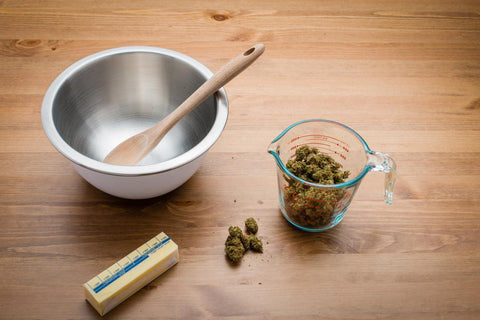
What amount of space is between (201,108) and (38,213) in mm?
417

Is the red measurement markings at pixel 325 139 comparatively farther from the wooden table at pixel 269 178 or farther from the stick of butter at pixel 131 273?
the stick of butter at pixel 131 273

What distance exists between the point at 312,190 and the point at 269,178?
20 centimetres

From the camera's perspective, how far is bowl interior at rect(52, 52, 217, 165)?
39.3 inches

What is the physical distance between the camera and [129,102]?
1121 mm

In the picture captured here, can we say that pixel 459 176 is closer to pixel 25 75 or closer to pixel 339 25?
pixel 339 25

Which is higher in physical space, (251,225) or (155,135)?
(155,135)

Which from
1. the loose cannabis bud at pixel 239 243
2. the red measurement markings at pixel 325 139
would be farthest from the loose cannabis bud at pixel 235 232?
the red measurement markings at pixel 325 139

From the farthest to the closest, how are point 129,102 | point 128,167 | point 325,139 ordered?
point 129,102
point 325,139
point 128,167

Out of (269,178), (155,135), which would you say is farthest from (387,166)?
(155,135)

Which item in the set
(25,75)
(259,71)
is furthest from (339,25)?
(25,75)

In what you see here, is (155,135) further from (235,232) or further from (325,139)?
(325,139)

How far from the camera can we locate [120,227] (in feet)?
3.05

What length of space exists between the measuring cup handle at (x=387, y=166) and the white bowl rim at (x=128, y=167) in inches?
11.7

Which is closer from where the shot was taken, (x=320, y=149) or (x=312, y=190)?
(x=312, y=190)
